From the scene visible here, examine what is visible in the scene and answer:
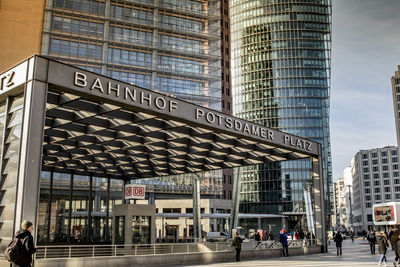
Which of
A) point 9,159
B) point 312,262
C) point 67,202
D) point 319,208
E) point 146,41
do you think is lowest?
point 312,262

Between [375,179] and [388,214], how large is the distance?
133 m

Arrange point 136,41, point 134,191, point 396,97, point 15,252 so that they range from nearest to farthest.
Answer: point 15,252 → point 134,191 → point 136,41 → point 396,97

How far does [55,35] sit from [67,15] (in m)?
3.87

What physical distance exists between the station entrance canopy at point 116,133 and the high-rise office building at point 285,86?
7864 cm

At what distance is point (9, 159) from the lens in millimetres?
14195

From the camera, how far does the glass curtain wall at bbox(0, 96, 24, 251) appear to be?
13227 mm

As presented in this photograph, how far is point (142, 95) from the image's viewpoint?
55.6 feet

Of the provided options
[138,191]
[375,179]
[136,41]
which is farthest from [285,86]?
[138,191]

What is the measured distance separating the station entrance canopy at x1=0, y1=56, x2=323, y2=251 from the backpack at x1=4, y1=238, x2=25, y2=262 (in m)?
4.89

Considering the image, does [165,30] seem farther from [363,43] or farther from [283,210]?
[283,210]

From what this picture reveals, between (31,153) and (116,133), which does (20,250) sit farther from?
(116,133)

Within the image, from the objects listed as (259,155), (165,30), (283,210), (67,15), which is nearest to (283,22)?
(283,210)

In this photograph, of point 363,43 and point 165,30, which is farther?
point 165,30

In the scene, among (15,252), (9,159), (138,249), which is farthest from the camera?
(138,249)
